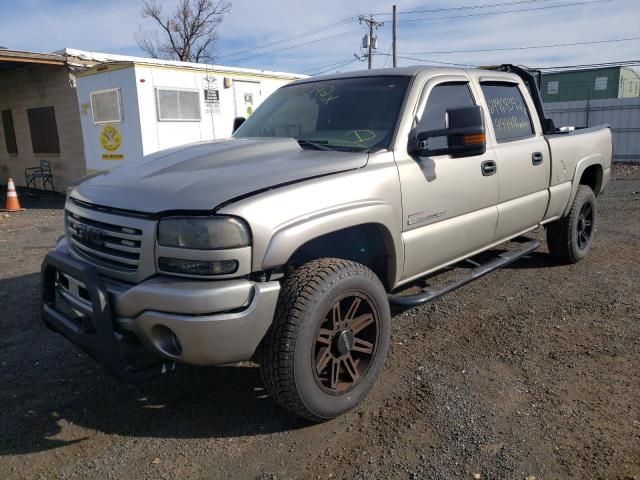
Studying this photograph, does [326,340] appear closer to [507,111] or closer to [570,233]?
[507,111]

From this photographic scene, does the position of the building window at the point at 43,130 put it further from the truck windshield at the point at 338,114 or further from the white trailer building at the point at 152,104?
the truck windshield at the point at 338,114

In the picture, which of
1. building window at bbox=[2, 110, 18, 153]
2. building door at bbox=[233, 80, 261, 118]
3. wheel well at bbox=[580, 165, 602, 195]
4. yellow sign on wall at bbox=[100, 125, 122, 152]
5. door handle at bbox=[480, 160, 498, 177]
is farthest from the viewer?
building window at bbox=[2, 110, 18, 153]

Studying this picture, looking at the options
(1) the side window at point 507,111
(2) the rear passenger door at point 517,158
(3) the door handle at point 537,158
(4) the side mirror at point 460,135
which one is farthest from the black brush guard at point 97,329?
(3) the door handle at point 537,158

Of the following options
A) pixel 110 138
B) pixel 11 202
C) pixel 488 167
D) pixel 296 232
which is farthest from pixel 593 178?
pixel 11 202

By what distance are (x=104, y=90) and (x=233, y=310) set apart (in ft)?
35.2

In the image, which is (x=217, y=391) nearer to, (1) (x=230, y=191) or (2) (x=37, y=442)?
(2) (x=37, y=442)

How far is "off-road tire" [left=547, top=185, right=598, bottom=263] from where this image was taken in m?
5.41

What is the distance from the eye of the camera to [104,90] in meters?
11.6

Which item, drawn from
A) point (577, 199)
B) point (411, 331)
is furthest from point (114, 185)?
point (577, 199)

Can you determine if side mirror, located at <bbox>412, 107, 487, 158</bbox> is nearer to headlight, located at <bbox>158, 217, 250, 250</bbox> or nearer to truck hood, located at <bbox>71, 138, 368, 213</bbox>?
truck hood, located at <bbox>71, 138, 368, 213</bbox>

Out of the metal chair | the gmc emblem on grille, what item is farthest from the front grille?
the metal chair

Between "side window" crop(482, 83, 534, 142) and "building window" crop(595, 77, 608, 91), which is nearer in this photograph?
"side window" crop(482, 83, 534, 142)

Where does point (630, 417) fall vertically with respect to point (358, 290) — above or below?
below

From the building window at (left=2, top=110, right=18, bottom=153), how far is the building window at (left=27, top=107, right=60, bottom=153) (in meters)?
1.17
